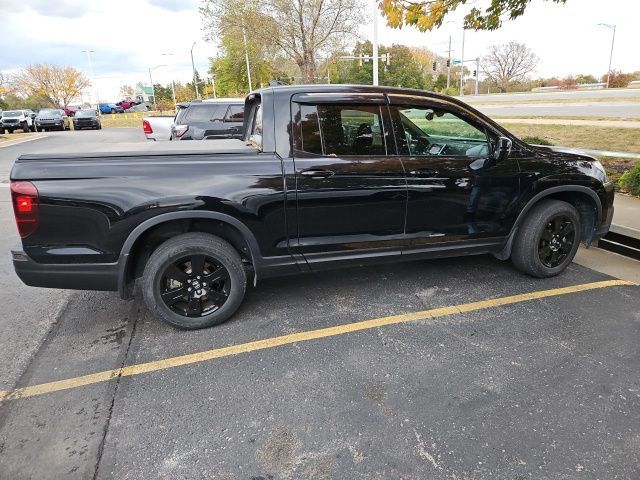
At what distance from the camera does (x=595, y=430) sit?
2.49m

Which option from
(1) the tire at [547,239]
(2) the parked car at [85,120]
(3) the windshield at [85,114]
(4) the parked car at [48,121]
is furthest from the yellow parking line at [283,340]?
(4) the parked car at [48,121]

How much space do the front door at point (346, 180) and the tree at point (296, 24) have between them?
91.9ft

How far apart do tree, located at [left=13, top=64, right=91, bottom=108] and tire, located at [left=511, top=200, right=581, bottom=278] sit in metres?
88.2

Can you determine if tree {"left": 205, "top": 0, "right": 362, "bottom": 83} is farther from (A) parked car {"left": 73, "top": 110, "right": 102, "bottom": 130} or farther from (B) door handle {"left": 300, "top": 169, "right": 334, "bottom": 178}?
(B) door handle {"left": 300, "top": 169, "right": 334, "bottom": 178}

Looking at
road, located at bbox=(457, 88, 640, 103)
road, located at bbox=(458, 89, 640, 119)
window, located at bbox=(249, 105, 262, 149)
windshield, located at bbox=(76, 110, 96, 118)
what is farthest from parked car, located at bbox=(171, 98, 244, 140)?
road, located at bbox=(457, 88, 640, 103)

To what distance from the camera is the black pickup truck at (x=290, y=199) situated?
327 cm

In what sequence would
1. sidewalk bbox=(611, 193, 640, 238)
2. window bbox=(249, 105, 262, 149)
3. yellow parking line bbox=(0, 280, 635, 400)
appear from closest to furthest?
yellow parking line bbox=(0, 280, 635, 400)
window bbox=(249, 105, 262, 149)
sidewalk bbox=(611, 193, 640, 238)

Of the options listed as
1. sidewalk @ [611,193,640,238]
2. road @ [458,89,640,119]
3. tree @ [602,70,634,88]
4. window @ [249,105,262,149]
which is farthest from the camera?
tree @ [602,70,634,88]

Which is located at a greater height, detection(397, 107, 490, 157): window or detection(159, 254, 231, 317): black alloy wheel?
detection(397, 107, 490, 157): window

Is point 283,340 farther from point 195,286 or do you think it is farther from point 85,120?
point 85,120

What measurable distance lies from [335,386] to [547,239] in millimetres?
2757

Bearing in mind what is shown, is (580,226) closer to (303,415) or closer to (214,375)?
(303,415)

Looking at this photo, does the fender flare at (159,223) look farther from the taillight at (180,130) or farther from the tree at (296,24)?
the tree at (296,24)

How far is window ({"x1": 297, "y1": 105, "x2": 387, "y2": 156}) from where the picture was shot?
3.61 meters
